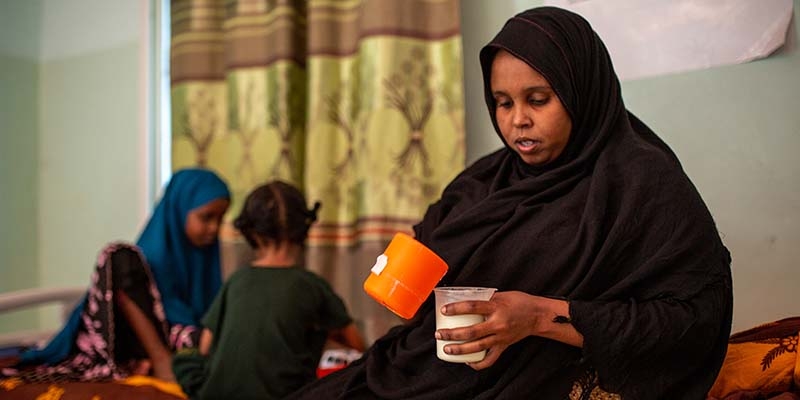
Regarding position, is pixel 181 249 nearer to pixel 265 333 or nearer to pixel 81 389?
pixel 81 389

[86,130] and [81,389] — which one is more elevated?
[86,130]

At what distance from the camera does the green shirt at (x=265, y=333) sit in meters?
2.14

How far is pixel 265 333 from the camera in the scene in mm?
2150

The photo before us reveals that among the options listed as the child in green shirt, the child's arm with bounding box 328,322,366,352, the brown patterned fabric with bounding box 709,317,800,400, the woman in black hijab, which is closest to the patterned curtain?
the child's arm with bounding box 328,322,366,352

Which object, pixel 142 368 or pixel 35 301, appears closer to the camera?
pixel 142 368

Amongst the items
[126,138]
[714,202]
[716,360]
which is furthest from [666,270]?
[126,138]

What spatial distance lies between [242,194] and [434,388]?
65.2 inches

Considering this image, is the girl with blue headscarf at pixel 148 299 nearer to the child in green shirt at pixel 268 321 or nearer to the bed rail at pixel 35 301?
the bed rail at pixel 35 301

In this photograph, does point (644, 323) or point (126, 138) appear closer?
point (644, 323)

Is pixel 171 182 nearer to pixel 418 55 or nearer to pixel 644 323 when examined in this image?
pixel 418 55

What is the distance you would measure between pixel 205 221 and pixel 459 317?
1.76 m

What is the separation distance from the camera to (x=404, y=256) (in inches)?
54.9

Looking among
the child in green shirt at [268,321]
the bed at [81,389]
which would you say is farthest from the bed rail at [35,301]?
the child in green shirt at [268,321]

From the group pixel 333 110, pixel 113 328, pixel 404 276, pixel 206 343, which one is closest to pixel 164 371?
pixel 113 328
